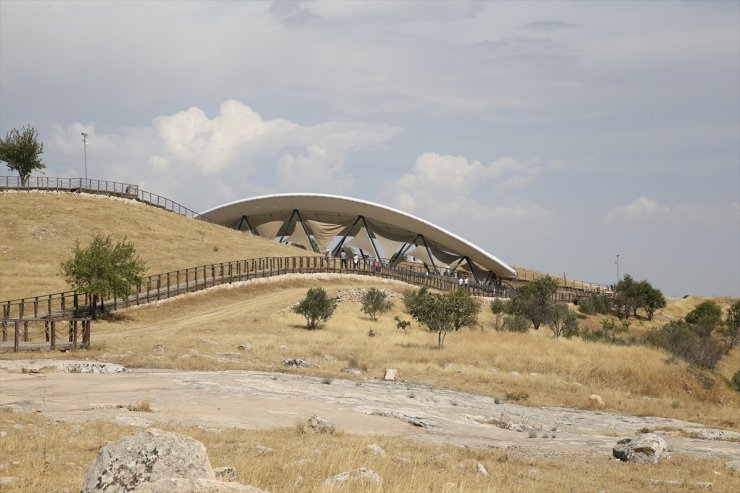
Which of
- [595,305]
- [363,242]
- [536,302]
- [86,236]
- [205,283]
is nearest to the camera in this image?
[205,283]

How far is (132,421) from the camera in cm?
1817

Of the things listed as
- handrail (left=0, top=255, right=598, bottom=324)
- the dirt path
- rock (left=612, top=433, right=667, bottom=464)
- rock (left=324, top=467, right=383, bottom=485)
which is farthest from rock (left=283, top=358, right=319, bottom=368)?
rock (left=324, top=467, right=383, bottom=485)

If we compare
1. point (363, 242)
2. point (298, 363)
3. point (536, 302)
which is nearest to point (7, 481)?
point (298, 363)

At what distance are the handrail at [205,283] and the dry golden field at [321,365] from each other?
3.83 ft

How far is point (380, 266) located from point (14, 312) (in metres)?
45.3

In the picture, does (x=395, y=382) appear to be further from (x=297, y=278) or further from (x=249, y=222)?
(x=249, y=222)

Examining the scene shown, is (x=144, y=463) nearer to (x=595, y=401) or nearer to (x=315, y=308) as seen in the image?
(x=595, y=401)

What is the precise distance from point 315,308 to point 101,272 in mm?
13179

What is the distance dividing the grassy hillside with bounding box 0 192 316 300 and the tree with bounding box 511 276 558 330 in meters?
27.8

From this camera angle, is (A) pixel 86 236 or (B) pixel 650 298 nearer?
(A) pixel 86 236

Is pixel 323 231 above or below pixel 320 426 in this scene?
above

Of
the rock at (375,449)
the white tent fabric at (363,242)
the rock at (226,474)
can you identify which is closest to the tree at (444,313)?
the rock at (375,449)

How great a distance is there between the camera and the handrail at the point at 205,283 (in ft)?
164

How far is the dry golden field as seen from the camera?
1392 cm
